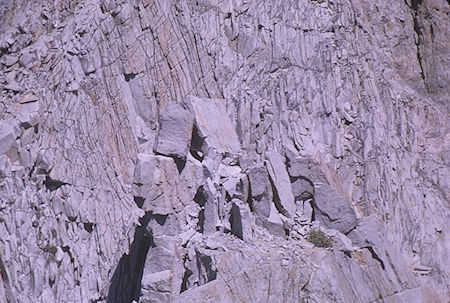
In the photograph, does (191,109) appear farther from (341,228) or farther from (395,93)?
(395,93)

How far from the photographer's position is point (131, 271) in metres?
15.6

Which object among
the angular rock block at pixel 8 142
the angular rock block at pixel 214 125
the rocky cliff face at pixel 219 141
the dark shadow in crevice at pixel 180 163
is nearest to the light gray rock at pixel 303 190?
the rocky cliff face at pixel 219 141

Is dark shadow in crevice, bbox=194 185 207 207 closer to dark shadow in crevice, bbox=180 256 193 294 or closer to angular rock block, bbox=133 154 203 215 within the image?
angular rock block, bbox=133 154 203 215

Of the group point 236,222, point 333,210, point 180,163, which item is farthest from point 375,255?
point 180,163

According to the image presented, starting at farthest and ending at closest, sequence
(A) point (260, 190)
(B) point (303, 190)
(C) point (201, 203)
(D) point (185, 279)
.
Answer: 1. (B) point (303, 190)
2. (C) point (201, 203)
3. (A) point (260, 190)
4. (D) point (185, 279)

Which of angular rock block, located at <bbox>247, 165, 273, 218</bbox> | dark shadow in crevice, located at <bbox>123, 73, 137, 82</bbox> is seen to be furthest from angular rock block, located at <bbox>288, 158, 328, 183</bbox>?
dark shadow in crevice, located at <bbox>123, 73, 137, 82</bbox>

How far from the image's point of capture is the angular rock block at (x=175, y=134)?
14.8 m

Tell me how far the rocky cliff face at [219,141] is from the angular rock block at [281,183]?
58 mm

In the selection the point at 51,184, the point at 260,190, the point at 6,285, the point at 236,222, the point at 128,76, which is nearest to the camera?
the point at 236,222

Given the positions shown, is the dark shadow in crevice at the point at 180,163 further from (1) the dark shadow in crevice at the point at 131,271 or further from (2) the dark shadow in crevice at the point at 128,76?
(2) the dark shadow in crevice at the point at 128,76

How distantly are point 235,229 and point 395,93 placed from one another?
25.0 ft

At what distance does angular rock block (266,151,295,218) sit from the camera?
14836mm

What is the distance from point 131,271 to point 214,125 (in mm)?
4667

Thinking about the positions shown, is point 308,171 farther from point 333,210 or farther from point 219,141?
point 219,141
